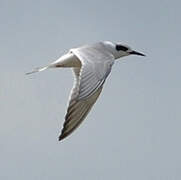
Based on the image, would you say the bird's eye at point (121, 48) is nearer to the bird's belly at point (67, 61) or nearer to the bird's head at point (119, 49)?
the bird's head at point (119, 49)

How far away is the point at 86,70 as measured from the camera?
11164mm

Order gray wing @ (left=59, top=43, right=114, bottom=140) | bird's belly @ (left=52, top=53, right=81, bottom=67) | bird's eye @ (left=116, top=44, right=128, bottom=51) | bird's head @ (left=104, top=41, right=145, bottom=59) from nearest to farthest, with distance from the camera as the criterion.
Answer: gray wing @ (left=59, top=43, right=114, bottom=140)
bird's belly @ (left=52, top=53, right=81, bottom=67)
bird's head @ (left=104, top=41, right=145, bottom=59)
bird's eye @ (left=116, top=44, right=128, bottom=51)

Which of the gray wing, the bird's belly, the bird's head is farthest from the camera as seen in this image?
the bird's head

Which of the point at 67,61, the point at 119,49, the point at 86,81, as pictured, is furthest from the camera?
the point at 119,49

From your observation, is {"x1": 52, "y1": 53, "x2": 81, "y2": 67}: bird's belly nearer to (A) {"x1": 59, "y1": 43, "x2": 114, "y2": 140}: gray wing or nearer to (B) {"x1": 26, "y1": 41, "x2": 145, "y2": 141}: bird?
(B) {"x1": 26, "y1": 41, "x2": 145, "y2": 141}: bird

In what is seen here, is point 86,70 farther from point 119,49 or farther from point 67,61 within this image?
point 119,49

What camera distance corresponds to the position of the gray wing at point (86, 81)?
10.5 meters

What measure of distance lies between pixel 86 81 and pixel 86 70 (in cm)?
47

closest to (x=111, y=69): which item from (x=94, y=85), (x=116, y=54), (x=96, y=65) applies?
(x=96, y=65)

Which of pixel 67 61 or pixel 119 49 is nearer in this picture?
pixel 67 61

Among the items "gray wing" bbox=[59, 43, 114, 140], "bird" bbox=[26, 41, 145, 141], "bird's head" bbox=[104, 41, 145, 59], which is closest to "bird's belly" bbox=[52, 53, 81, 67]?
"bird" bbox=[26, 41, 145, 141]

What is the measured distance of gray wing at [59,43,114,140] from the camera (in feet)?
34.5

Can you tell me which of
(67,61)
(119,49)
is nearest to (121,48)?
(119,49)

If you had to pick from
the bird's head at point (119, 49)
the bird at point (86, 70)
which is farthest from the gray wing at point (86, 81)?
the bird's head at point (119, 49)
